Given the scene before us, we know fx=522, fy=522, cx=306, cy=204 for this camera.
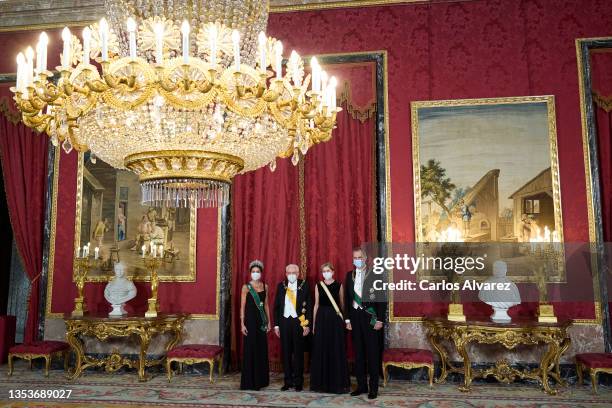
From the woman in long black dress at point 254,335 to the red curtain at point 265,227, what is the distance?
614 mm

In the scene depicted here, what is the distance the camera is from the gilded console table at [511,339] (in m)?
4.88

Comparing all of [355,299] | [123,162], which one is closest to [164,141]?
[123,162]

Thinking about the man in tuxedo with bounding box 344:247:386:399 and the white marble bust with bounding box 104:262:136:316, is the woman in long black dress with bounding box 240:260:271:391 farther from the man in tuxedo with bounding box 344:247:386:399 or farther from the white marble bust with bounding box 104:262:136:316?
the white marble bust with bounding box 104:262:136:316

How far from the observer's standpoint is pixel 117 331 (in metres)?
5.48

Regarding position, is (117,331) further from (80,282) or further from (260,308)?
(260,308)

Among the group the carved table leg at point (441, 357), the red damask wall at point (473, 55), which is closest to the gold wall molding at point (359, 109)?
the red damask wall at point (473, 55)

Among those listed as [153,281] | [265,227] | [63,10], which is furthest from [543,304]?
[63,10]

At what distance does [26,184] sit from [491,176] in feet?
18.2

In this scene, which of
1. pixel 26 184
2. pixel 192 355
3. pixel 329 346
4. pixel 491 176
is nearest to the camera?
pixel 329 346

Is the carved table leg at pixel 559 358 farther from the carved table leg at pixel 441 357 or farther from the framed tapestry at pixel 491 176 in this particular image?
the carved table leg at pixel 441 357

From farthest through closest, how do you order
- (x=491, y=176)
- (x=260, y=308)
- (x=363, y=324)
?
(x=491, y=176) < (x=260, y=308) < (x=363, y=324)

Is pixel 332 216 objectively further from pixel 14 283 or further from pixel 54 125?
pixel 14 283

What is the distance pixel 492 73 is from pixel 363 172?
1832 mm

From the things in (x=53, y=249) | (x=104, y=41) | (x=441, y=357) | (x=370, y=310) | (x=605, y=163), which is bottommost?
(x=441, y=357)
